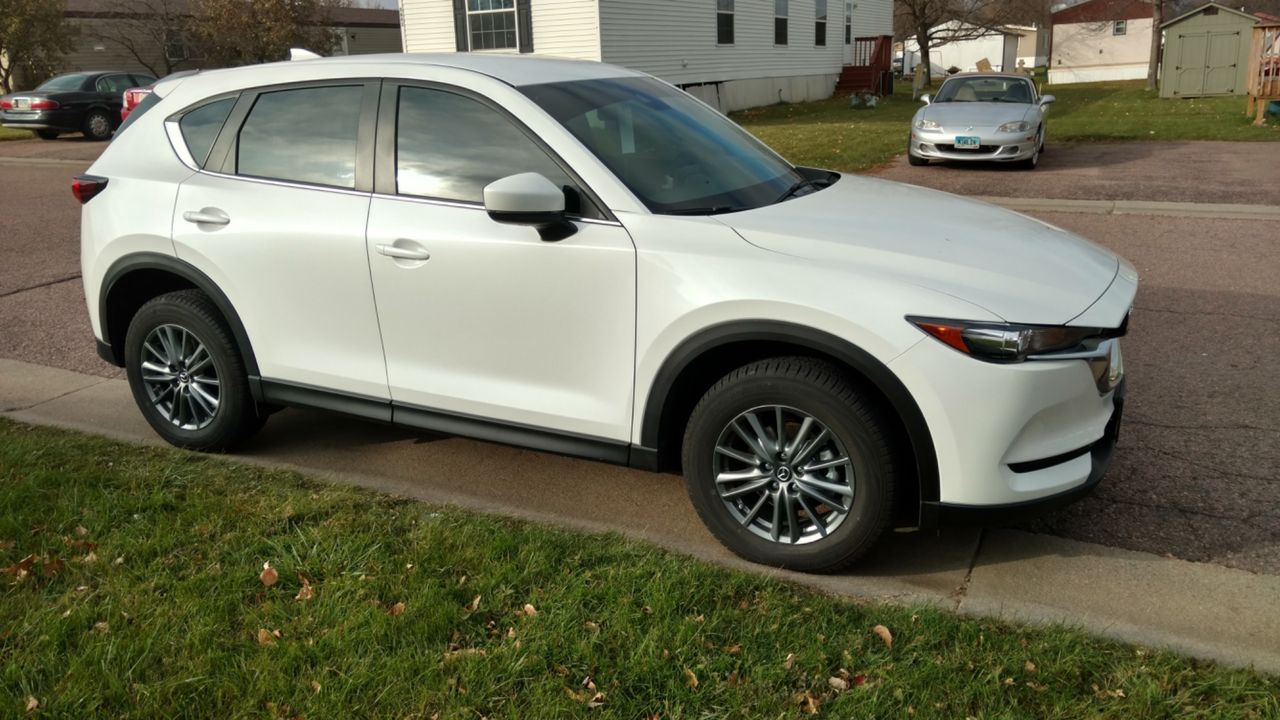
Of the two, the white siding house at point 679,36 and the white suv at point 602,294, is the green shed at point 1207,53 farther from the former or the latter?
the white suv at point 602,294

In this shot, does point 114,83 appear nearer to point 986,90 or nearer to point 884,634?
point 986,90

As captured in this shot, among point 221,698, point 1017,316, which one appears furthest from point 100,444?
point 1017,316

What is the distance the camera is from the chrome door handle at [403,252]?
4043mm

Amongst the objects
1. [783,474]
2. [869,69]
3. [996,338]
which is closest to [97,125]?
[869,69]

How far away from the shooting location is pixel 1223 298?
24.1 feet

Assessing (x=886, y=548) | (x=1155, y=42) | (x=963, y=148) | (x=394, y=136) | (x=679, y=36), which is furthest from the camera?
(x=1155, y=42)

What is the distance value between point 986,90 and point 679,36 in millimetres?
10592

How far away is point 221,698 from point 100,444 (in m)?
2.51

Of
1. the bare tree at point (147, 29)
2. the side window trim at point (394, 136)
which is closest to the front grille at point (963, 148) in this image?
the side window trim at point (394, 136)

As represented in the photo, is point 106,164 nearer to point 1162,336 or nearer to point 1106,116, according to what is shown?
point 1162,336

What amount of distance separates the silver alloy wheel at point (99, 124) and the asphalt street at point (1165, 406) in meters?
15.4

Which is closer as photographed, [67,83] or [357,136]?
[357,136]

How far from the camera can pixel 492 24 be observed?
72.2 feet

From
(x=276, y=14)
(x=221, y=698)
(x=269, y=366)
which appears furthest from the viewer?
(x=276, y=14)
